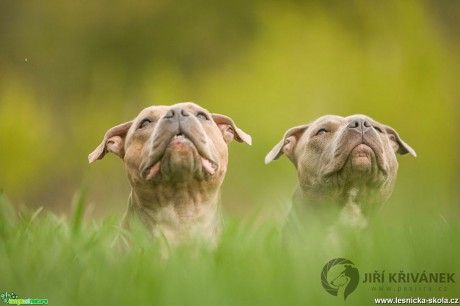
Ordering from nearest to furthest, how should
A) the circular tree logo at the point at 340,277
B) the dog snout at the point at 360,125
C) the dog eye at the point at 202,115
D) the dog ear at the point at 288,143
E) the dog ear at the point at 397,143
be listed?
the circular tree logo at the point at 340,277, the dog snout at the point at 360,125, the dog eye at the point at 202,115, the dog ear at the point at 397,143, the dog ear at the point at 288,143

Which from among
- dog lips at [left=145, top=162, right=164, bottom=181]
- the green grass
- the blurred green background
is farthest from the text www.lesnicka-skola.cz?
dog lips at [left=145, top=162, right=164, bottom=181]

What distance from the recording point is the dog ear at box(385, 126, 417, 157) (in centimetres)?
412

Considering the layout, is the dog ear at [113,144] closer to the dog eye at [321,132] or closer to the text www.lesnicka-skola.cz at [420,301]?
the dog eye at [321,132]

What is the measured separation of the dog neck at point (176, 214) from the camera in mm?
3914

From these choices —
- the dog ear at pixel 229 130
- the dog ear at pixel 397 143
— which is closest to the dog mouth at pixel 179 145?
the dog ear at pixel 229 130

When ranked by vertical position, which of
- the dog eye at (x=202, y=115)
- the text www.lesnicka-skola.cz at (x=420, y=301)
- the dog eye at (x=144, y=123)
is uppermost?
the dog eye at (x=202, y=115)

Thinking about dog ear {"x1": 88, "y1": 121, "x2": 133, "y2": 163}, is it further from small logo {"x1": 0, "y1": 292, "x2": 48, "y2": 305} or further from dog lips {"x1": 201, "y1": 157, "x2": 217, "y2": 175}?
small logo {"x1": 0, "y1": 292, "x2": 48, "y2": 305}

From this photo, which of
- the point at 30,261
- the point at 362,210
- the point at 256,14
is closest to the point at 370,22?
the point at 256,14

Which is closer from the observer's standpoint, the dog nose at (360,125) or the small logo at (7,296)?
the small logo at (7,296)

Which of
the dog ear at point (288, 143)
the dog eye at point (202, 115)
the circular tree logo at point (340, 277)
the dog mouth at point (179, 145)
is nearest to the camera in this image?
the circular tree logo at point (340, 277)

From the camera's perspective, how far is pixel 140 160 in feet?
12.8

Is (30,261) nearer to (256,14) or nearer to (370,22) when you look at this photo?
(256,14)

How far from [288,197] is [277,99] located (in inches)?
20.1

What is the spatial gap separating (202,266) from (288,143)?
137 cm
